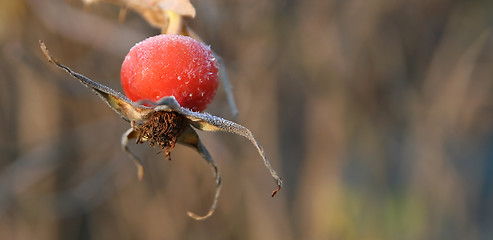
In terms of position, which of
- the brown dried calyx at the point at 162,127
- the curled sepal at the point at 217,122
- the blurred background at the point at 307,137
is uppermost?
the curled sepal at the point at 217,122

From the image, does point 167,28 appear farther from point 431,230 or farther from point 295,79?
point 431,230

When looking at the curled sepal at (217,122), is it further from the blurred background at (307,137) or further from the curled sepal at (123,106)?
the blurred background at (307,137)

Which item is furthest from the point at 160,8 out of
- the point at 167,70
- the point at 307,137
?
the point at 307,137

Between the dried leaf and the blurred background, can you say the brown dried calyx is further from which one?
the blurred background

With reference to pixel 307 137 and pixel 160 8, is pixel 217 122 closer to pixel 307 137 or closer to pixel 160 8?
pixel 160 8

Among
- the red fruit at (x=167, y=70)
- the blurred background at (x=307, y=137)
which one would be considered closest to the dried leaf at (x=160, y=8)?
the red fruit at (x=167, y=70)

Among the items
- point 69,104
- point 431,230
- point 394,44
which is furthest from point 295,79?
point 69,104

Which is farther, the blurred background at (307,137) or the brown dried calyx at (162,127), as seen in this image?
the blurred background at (307,137)
